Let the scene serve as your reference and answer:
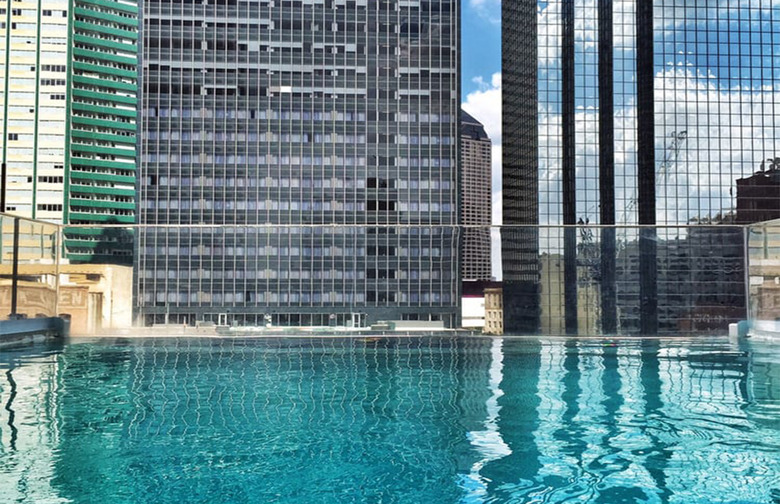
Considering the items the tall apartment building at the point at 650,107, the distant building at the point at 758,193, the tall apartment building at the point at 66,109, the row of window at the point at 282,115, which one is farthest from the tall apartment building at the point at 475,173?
the distant building at the point at 758,193

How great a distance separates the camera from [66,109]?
7300cm

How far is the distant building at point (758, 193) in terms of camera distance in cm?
6525

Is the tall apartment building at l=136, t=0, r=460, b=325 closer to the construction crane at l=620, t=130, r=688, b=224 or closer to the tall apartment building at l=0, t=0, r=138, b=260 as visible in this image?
the tall apartment building at l=0, t=0, r=138, b=260

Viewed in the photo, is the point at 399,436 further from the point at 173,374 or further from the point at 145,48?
the point at 145,48

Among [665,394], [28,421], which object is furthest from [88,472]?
[665,394]

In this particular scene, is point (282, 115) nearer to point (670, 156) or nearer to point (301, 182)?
point (301, 182)

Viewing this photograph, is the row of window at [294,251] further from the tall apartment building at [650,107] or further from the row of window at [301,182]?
the tall apartment building at [650,107]

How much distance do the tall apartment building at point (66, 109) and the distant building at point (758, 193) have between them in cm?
6541

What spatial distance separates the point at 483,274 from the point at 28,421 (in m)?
7.11

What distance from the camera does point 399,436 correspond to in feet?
14.2

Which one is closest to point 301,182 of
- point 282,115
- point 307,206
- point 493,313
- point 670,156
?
point 307,206

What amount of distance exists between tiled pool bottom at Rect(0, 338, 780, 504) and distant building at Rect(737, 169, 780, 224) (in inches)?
2557

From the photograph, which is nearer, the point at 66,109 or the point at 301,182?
the point at 301,182

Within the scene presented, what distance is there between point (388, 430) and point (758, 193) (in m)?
71.1
